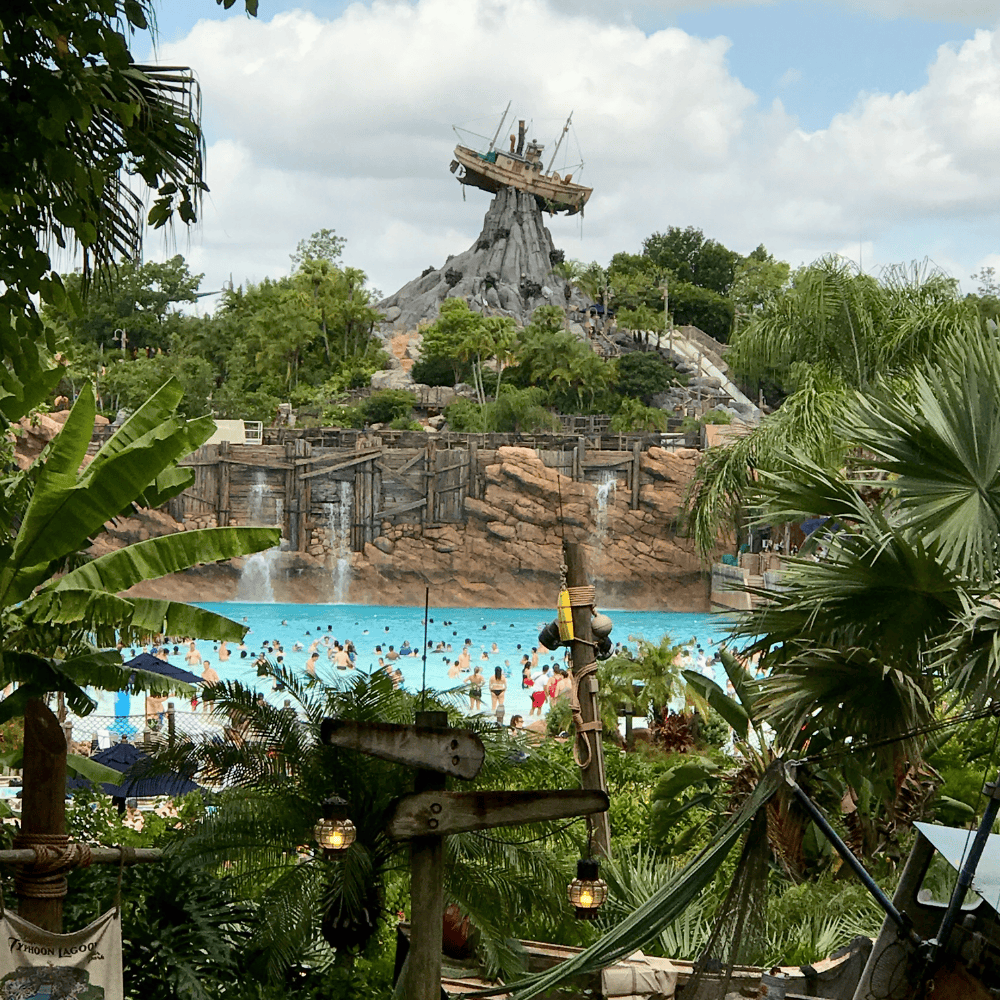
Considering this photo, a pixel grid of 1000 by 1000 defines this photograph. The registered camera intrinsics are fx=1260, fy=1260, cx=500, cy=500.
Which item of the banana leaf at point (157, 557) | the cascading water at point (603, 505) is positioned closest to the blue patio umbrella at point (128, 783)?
the banana leaf at point (157, 557)

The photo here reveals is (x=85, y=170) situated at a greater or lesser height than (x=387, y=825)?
greater

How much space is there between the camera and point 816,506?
20.9 ft

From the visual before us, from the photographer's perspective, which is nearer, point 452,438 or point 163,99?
point 163,99

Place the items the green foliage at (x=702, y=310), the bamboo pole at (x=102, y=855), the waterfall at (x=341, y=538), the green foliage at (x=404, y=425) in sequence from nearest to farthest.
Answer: the bamboo pole at (x=102, y=855)
the waterfall at (x=341, y=538)
the green foliage at (x=404, y=425)
the green foliage at (x=702, y=310)

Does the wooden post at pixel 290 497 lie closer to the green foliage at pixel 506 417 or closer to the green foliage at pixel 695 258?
the green foliage at pixel 506 417

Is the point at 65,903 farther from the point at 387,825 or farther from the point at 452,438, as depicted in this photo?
the point at 452,438

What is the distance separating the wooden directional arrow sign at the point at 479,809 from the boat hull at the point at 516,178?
76574 millimetres

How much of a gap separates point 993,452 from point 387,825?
3080 millimetres

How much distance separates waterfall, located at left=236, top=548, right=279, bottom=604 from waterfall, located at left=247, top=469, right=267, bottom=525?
142cm

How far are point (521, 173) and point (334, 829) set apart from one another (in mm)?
76259

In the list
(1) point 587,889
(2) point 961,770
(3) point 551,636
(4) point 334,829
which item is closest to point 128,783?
(3) point 551,636

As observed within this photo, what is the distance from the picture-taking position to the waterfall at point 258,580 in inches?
1836

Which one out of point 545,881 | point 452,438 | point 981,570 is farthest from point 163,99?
point 452,438

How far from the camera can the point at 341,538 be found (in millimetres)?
46906
